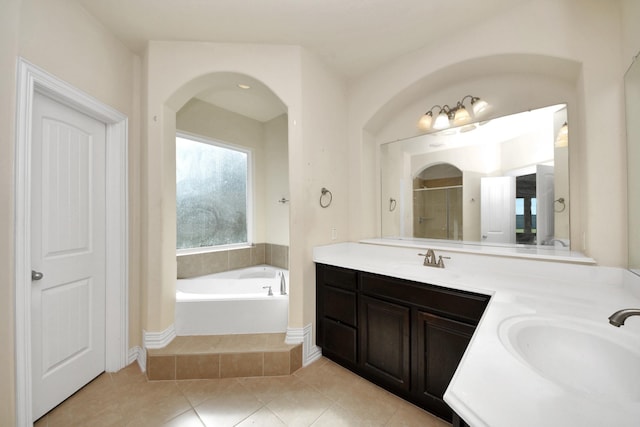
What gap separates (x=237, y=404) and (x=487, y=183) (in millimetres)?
2391

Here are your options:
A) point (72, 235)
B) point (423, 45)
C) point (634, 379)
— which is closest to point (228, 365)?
point (72, 235)

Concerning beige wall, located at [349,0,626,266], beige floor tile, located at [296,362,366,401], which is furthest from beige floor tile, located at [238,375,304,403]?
beige wall, located at [349,0,626,266]

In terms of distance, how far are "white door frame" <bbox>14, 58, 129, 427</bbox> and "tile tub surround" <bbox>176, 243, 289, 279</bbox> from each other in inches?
32.8

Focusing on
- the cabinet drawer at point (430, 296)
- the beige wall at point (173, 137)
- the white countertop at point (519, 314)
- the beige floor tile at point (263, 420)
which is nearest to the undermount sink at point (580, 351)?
the white countertop at point (519, 314)

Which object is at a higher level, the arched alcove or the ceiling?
the ceiling

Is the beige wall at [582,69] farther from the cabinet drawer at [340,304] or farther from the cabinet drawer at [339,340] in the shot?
the cabinet drawer at [339,340]

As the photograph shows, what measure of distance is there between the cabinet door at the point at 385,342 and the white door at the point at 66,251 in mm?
1998

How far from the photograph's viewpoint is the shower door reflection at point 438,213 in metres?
2.15

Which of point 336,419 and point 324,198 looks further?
point 324,198

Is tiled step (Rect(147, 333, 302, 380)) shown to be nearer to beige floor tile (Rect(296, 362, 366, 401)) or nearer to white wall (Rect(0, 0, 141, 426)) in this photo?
beige floor tile (Rect(296, 362, 366, 401))

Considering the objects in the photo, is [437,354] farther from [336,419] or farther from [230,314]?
[230,314]

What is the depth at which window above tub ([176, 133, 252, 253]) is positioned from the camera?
2.96m

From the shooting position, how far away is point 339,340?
203 centimetres

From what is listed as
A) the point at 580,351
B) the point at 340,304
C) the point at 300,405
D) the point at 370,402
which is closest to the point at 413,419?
the point at 370,402
